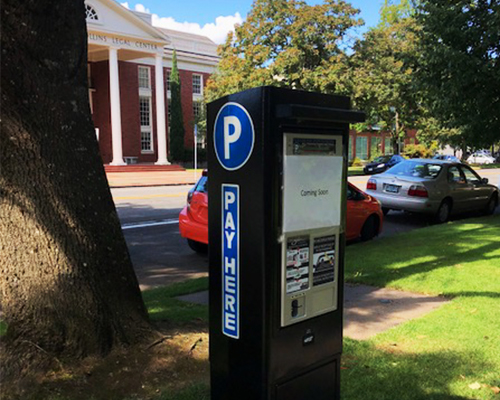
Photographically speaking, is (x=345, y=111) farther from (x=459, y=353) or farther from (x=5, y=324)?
(x=5, y=324)

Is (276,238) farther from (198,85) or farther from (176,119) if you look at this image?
(198,85)

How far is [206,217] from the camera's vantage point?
7.98 meters

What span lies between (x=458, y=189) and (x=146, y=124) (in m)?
33.6

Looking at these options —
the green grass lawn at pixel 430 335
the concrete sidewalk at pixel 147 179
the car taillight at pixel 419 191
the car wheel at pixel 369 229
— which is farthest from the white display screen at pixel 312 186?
the concrete sidewalk at pixel 147 179

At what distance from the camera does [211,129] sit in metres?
2.52

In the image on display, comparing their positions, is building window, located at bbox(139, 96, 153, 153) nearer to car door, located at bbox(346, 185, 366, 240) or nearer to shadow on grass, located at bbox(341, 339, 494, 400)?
car door, located at bbox(346, 185, 366, 240)

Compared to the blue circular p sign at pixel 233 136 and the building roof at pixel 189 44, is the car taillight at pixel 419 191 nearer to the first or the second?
the blue circular p sign at pixel 233 136

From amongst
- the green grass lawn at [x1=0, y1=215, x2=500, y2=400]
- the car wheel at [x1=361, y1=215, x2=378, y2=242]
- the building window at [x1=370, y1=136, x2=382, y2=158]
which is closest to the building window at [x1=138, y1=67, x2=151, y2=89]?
the building window at [x1=370, y1=136, x2=382, y2=158]

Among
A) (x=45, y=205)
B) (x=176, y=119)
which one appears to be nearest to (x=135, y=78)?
(x=176, y=119)

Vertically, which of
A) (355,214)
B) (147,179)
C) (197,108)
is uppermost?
(197,108)

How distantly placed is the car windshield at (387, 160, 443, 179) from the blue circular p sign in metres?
10.7

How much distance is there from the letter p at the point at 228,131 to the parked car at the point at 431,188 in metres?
10.3

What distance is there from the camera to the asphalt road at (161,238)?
7.42m

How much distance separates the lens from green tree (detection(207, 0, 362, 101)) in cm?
2858
